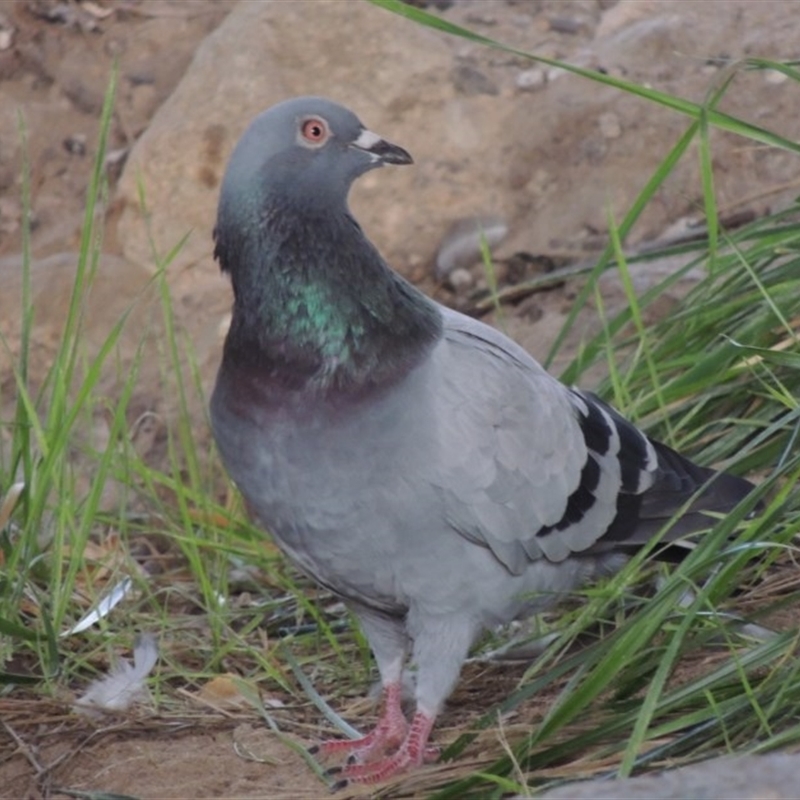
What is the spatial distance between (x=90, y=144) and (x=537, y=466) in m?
3.68

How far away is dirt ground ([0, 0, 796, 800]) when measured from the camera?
3619mm

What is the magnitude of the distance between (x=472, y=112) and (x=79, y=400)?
2980mm

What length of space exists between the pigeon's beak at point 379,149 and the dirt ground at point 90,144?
1201mm

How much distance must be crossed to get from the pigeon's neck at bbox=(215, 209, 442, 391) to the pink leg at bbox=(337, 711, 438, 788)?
2.43ft

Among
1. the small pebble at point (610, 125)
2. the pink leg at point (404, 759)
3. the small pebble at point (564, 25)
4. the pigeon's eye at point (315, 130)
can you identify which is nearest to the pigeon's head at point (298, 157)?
the pigeon's eye at point (315, 130)

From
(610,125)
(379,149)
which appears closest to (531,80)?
(610,125)

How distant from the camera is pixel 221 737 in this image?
368cm

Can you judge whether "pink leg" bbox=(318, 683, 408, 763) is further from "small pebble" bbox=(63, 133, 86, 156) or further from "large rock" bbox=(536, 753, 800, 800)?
"small pebble" bbox=(63, 133, 86, 156)

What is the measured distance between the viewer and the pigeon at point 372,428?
3.30 metres

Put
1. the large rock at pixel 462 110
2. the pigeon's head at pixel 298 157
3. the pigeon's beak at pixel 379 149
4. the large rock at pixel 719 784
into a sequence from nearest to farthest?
the large rock at pixel 719 784, the pigeon's head at pixel 298 157, the pigeon's beak at pixel 379 149, the large rock at pixel 462 110

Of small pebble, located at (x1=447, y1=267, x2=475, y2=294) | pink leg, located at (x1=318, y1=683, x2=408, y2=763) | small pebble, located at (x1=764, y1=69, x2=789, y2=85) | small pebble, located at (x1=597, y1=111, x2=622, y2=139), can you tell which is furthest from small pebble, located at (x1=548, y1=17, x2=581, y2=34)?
pink leg, located at (x1=318, y1=683, x2=408, y2=763)

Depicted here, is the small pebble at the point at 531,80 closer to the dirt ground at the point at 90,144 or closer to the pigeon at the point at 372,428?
the dirt ground at the point at 90,144

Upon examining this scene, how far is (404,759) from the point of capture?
3461 mm

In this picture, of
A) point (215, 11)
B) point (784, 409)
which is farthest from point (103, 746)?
point (215, 11)
